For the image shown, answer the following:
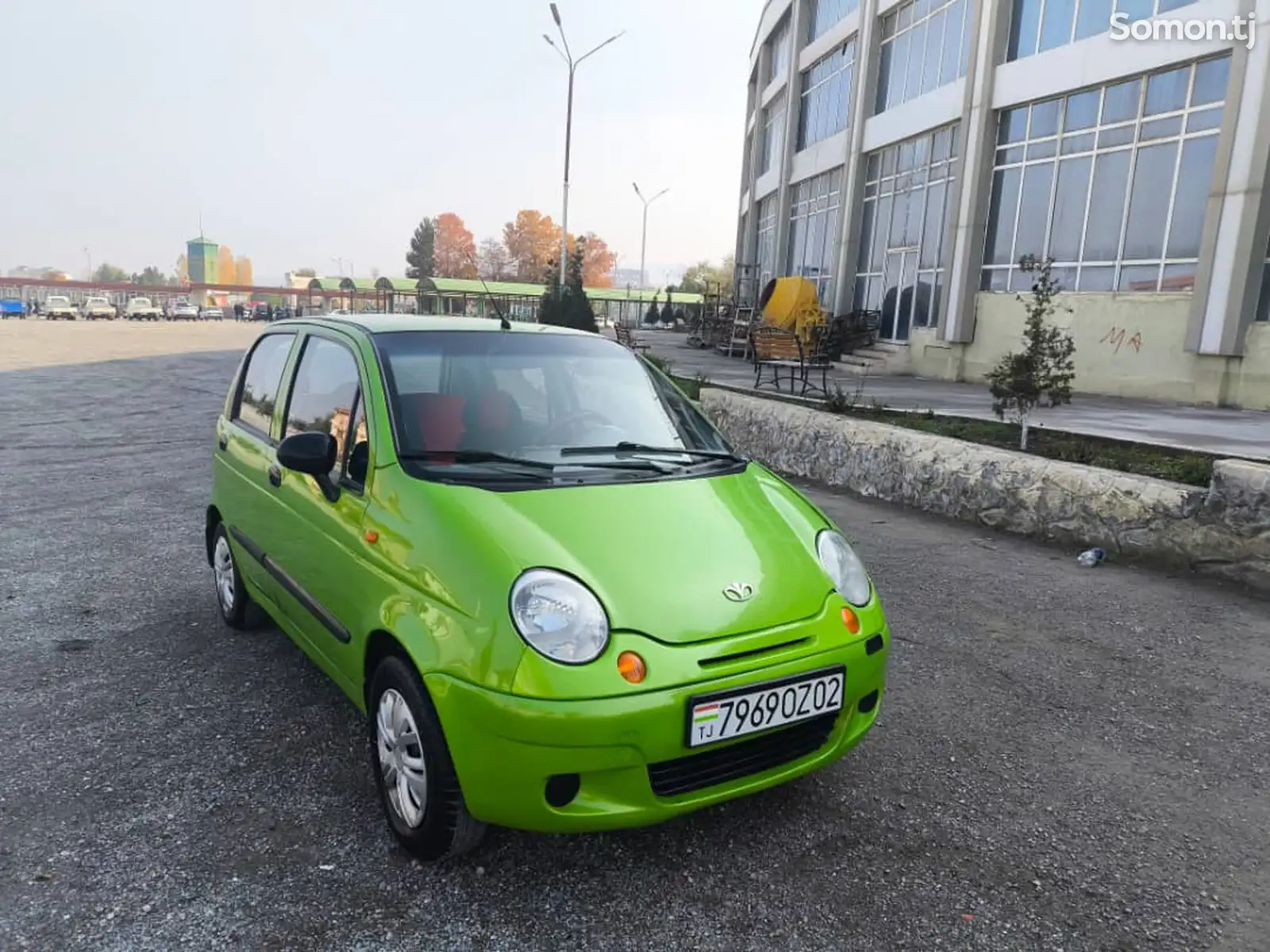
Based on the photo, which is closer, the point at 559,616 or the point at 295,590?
the point at 559,616

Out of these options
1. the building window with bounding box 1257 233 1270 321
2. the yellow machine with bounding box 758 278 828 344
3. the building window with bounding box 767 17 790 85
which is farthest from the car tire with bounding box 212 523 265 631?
the building window with bounding box 767 17 790 85

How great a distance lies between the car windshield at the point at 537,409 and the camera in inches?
124

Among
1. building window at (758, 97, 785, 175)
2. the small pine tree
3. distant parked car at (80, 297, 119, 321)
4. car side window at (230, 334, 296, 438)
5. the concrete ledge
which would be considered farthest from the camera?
distant parked car at (80, 297, 119, 321)

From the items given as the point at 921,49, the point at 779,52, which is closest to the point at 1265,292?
the point at 921,49

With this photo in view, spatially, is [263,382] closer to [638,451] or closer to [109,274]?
[638,451]

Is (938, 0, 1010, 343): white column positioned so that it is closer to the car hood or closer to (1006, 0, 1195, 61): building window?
(1006, 0, 1195, 61): building window

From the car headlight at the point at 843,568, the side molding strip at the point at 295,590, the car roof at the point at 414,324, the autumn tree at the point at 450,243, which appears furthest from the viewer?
the autumn tree at the point at 450,243

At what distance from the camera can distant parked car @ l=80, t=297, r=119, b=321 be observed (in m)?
69.2

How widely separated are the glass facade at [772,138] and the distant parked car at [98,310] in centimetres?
5631

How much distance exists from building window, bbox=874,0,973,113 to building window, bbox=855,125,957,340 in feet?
4.14

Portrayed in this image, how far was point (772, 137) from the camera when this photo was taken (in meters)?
35.1

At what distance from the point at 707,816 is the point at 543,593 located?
1.06 meters

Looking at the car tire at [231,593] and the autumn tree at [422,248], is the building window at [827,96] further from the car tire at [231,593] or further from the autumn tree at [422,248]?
the autumn tree at [422,248]

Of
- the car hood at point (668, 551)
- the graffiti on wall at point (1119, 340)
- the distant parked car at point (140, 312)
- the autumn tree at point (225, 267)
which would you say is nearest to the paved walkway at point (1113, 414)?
the graffiti on wall at point (1119, 340)
